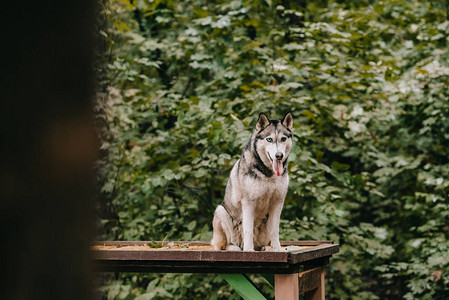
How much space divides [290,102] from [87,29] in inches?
237

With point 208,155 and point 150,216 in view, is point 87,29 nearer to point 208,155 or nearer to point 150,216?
point 208,155

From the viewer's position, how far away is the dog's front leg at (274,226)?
13.5 feet

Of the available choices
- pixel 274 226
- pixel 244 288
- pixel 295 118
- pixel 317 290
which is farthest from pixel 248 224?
pixel 295 118

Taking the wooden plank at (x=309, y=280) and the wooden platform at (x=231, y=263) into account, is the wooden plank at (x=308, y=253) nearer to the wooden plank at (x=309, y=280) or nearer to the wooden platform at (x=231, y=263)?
the wooden platform at (x=231, y=263)

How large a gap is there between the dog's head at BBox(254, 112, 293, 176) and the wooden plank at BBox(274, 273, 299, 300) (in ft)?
2.50

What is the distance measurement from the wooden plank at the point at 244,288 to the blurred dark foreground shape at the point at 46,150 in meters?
3.38

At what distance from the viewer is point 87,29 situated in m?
0.74

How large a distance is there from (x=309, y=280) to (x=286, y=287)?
0.81 meters

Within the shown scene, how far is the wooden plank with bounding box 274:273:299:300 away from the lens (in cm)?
378

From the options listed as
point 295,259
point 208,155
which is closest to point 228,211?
point 295,259

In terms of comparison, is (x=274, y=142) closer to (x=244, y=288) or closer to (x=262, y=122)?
(x=262, y=122)

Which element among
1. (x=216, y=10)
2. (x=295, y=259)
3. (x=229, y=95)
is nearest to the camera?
(x=295, y=259)

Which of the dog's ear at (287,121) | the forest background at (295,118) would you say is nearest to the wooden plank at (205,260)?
the dog's ear at (287,121)

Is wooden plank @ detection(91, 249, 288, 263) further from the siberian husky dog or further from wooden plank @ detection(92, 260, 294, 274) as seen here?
the siberian husky dog
